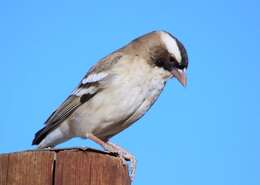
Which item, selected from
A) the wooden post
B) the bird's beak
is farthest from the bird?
the wooden post

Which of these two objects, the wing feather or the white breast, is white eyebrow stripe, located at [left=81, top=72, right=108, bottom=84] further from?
the white breast

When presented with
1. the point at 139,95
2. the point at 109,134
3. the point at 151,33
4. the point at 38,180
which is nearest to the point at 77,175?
the point at 38,180

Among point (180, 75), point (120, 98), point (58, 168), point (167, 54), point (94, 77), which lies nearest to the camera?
point (58, 168)

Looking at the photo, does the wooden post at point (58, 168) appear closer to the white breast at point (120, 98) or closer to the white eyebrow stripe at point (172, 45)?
the white breast at point (120, 98)

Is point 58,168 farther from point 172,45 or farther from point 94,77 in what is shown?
point 172,45

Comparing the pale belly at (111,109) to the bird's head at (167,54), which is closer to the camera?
the pale belly at (111,109)

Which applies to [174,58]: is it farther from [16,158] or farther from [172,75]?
[16,158]

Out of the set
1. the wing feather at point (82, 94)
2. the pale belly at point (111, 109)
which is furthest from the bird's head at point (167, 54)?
the wing feather at point (82, 94)

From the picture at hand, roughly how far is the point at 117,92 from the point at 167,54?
3.28 feet

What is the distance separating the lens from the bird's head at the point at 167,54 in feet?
26.6

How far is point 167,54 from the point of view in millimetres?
8250

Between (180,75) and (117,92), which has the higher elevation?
(180,75)

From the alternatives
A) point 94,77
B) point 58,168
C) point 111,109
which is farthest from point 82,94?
point 58,168

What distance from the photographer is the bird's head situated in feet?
26.6
